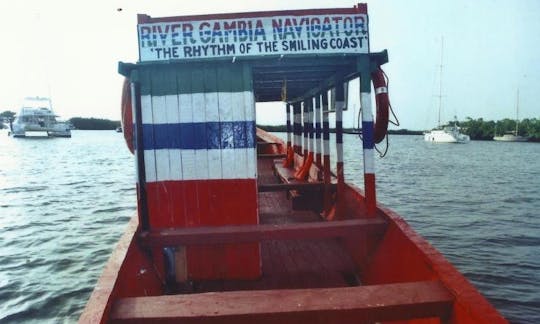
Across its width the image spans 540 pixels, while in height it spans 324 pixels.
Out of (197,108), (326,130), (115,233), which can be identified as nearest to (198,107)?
(197,108)

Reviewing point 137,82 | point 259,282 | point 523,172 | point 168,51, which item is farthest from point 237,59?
point 523,172

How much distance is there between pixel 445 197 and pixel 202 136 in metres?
18.0

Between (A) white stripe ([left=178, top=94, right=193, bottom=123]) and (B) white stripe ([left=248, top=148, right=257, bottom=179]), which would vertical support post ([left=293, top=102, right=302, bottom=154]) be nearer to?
(B) white stripe ([left=248, top=148, right=257, bottom=179])

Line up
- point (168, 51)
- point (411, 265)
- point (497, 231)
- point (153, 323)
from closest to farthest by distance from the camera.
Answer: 1. point (153, 323)
2. point (411, 265)
3. point (168, 51)
4. point (497, 231)

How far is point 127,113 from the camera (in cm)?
506

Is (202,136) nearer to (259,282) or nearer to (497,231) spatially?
(259,282)

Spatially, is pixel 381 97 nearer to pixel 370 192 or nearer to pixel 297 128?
pixel 370 192

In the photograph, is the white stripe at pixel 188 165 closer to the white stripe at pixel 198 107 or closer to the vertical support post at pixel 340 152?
the white stripe at pixel 198 107

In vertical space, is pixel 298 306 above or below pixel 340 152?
below

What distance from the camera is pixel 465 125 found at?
117 m

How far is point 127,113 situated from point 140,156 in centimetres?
63

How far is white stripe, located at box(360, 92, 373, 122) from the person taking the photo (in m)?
4.82

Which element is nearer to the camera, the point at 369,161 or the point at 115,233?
the point at 369,161

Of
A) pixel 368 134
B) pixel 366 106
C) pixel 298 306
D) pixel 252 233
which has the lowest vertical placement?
pixel 298 306
